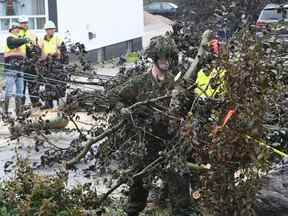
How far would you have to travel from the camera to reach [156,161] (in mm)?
5277

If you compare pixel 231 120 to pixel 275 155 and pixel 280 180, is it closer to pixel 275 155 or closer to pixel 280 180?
pixel 275 155

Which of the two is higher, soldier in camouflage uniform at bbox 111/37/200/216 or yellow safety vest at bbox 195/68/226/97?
yellow safety vest at bbox 195/68/226/97

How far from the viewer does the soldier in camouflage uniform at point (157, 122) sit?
211 inches

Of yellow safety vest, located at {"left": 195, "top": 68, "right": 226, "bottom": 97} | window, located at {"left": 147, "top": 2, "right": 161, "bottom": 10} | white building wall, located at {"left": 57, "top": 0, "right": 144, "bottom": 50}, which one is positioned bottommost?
window, located at {"left": 147, "top": 2, "right": 161, "bottom": 10}

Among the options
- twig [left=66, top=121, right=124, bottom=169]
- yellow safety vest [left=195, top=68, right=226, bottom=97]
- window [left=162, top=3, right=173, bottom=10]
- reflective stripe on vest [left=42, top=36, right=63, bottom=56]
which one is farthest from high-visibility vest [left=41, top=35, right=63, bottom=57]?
window [left=162, top=3, right=173, bottom=10]

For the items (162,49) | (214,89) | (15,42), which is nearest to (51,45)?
(15,42)

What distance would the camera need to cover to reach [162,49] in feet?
19.2

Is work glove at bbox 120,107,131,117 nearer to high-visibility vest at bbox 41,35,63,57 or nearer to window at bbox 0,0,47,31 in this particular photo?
high-visibility vest at bbox 41,35,63,57

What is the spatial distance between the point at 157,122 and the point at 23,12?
15.8m

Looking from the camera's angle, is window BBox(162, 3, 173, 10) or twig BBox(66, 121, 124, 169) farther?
window BBox(162, 3, 173, 10)

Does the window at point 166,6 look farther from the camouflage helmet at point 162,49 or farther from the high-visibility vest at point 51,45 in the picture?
the camouflage helmet at point 162,49

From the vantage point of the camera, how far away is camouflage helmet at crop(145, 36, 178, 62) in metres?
5.85

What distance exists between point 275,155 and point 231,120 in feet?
2.61

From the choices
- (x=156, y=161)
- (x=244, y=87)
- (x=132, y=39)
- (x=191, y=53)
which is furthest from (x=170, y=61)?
(x=132, y=39)
